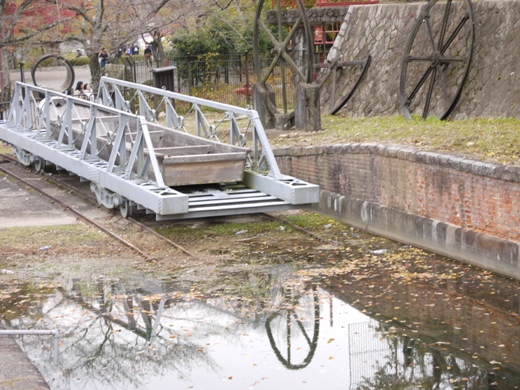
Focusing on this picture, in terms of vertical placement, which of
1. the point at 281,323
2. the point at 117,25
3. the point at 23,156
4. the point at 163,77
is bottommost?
the point at 281,323

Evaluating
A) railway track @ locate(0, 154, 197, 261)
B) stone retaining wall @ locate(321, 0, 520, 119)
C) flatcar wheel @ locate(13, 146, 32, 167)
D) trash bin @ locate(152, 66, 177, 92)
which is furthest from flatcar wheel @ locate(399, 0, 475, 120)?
flatcar wheel @ locate(13, 146, 32, 167)

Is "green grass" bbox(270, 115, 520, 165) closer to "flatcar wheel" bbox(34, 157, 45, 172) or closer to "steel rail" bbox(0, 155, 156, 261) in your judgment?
"steel rail" bbox(0, 155, 156, 261)

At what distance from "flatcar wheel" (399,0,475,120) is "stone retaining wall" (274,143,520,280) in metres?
3.38

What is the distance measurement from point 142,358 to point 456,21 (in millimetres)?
12775

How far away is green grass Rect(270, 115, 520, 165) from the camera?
1357 cm

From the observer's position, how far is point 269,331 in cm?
1030

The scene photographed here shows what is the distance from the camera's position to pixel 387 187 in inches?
579

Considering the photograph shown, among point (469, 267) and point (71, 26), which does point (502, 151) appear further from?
point (71, 26)

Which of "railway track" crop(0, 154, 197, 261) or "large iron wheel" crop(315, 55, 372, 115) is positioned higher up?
"large iron wheel" crop(315, 55, 372, 115)


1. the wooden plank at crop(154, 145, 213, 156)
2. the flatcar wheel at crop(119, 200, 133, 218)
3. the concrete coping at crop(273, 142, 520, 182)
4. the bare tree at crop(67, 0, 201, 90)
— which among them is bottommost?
the flatcar wheel at crop(119, 200, 133, 218)

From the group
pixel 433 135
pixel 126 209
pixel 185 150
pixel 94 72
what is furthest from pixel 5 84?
pixel 433 135

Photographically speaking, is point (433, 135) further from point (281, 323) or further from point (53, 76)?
point (53, 76)

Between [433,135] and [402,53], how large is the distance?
6.37 m

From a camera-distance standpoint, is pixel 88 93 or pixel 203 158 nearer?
pixel 203 158
